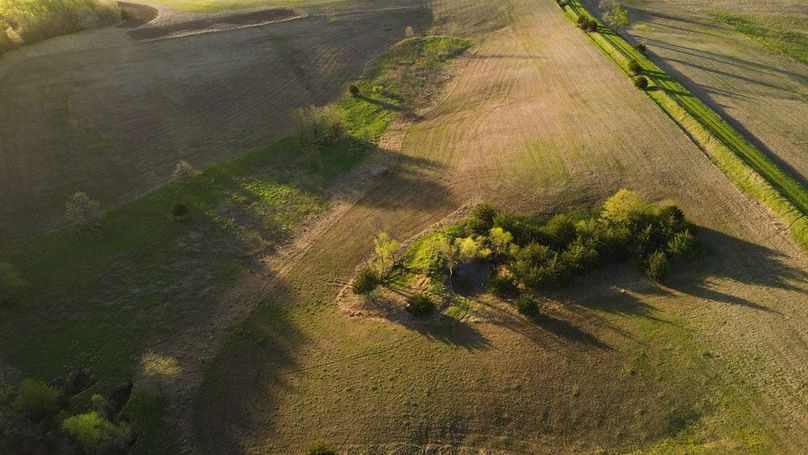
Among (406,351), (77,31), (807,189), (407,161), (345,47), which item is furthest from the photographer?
(77,31)

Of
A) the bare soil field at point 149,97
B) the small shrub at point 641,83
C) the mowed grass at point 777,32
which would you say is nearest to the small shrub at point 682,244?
the small shrub at point 641,83

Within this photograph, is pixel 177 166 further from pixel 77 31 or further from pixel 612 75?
pixel 77 31

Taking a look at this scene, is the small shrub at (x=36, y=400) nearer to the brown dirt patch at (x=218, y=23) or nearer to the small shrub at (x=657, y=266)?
the small shrub at (x=657, y=266)

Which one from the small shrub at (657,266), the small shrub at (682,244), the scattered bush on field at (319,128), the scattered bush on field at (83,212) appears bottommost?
the small shrub at (657,266)

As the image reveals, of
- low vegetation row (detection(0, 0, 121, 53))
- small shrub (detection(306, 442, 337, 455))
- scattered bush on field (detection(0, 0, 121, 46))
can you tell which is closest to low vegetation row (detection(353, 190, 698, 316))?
small shrub (detection(306, 442, 337, 455))

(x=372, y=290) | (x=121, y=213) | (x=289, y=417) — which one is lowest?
(x=289, y=417)

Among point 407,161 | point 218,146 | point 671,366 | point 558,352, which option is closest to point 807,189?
point 671,366
